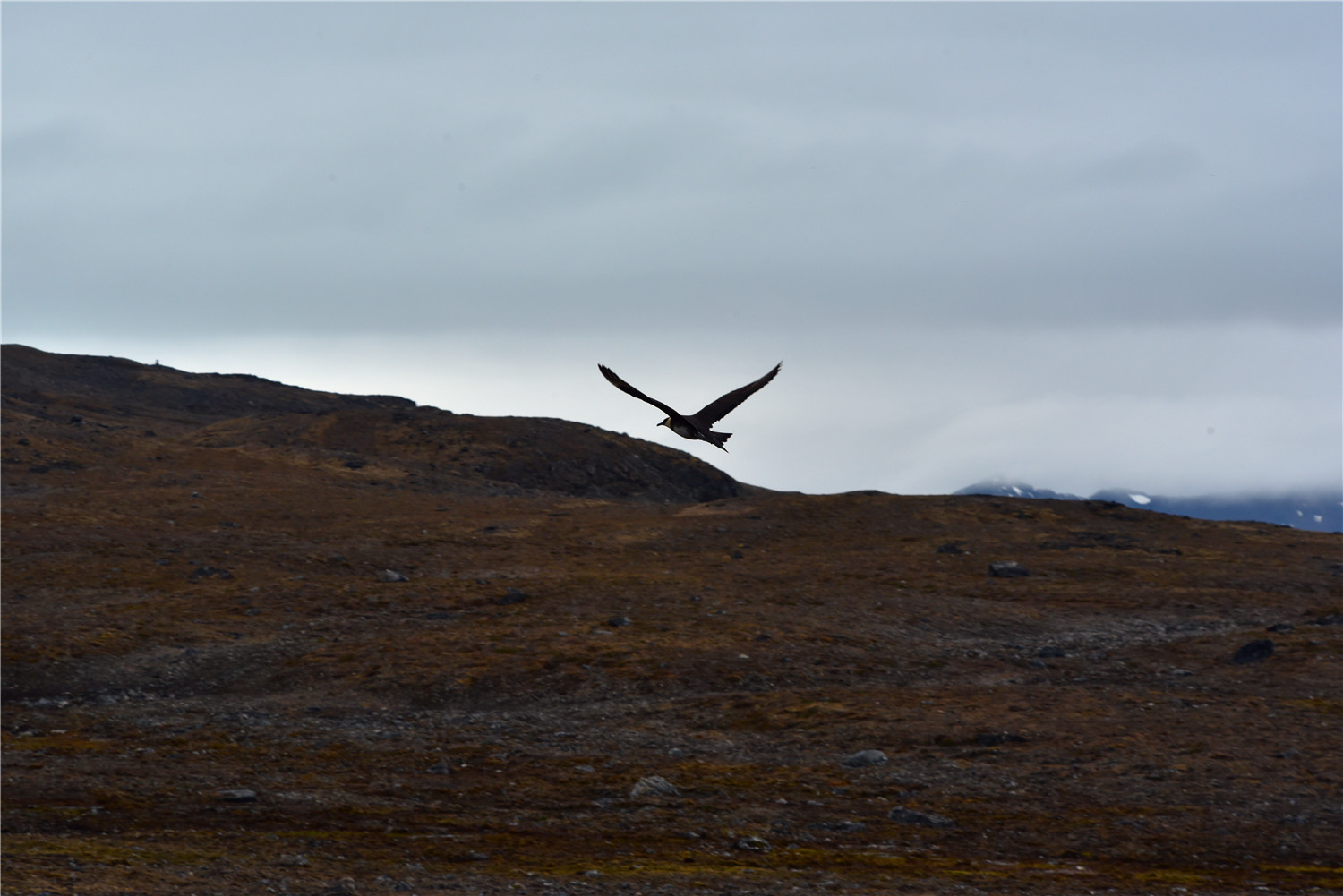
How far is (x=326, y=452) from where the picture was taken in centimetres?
7500

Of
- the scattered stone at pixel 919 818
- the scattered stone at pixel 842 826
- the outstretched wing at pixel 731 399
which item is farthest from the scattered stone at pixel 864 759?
the outstretched wing at pixel 731 399

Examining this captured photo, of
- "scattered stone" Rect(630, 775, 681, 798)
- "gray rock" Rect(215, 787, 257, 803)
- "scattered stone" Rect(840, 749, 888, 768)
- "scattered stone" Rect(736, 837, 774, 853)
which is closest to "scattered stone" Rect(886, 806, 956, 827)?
"scattered stone" Rect(736, 837, 774, 853)

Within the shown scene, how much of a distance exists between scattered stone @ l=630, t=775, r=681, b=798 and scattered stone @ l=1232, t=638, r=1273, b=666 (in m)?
17.2

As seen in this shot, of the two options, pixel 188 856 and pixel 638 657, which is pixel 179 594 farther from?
pixel 188 856

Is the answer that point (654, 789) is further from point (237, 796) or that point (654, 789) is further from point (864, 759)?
point (237, 796)

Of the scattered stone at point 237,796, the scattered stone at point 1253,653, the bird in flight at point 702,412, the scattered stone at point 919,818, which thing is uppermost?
the bird in flight at point 702,412

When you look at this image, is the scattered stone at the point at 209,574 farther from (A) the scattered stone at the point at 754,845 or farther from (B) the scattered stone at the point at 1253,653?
(B) the scattered stone at the point at 1253,653

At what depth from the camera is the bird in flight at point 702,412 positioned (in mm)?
16812

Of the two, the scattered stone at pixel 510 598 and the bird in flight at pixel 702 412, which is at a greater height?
the bird in flight at pixel 702 412

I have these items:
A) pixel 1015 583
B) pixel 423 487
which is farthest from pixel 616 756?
pixel 423 487

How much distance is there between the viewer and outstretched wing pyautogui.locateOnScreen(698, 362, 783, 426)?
1850 centimetres

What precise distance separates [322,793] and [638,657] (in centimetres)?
1175

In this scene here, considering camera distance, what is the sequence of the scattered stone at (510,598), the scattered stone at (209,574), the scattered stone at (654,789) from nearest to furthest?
the scattered stone at (654,789)
the scattered stone at (510,598)
the scattered stone at (209,574)

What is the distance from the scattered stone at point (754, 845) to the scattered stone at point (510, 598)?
68.1ft
